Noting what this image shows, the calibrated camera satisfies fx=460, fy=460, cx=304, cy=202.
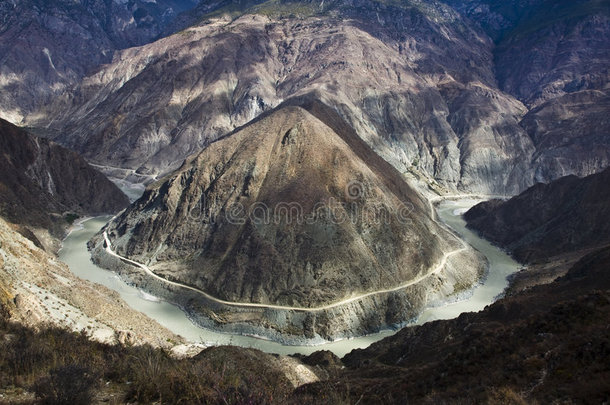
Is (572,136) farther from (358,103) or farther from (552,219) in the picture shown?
(552,219)

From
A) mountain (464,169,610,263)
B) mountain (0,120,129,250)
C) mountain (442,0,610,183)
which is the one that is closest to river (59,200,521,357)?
mountain (464,169,610,263)

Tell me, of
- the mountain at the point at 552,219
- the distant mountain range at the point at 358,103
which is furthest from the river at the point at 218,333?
the distant mountain range at the point at 358,103

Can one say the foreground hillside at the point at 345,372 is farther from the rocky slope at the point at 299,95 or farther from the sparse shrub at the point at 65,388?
the rocky slope at the point at 299,95

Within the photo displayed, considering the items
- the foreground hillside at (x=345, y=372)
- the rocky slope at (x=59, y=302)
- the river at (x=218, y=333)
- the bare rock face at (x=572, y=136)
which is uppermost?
the bare rock face at (x=572, y=136)

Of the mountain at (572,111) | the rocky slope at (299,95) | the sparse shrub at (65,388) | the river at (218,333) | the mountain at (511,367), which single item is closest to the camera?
the sparse shrub at (65,388)

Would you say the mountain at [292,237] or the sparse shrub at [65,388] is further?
the mountain at [292,237]

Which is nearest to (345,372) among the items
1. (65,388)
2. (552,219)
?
(65,388)

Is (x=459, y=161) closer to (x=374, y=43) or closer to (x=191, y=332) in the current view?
(x=374, y=43)

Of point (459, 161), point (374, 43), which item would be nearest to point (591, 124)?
point (459, 161)
